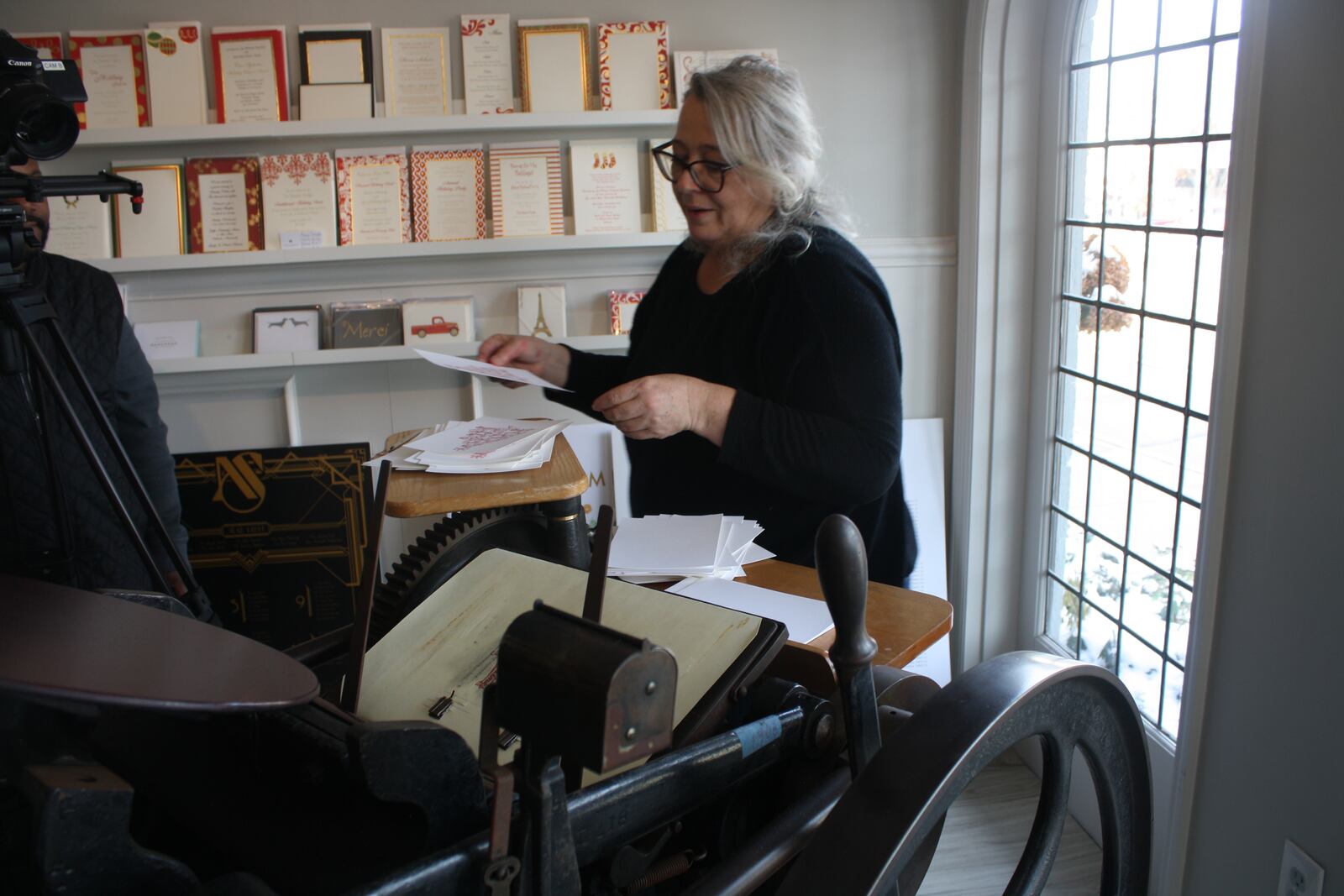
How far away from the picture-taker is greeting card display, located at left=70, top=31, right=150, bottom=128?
2.64 m

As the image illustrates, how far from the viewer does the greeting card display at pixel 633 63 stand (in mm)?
2674

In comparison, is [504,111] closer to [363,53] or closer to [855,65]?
[363,53]

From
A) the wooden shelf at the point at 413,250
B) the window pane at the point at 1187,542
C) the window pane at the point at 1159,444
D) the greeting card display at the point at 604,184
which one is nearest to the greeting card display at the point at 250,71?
the wooden shelf at the point at 413,250

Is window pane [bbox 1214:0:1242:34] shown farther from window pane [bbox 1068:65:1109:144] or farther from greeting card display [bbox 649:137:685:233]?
greeting card display [bbox 649:137:685:233]

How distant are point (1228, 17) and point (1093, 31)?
0.55 m

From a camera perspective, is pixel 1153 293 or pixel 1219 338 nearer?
pixel 1219 338

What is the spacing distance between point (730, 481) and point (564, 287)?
1378 mm

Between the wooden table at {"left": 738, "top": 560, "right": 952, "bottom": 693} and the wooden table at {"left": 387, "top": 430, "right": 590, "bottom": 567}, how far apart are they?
25 cm

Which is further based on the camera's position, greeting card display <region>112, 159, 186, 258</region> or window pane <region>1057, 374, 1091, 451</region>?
greeting card display <region>112, 159, 186, 258</region>

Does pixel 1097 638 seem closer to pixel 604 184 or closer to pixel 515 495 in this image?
pixel 604 184

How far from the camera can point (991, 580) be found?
2.81 meters

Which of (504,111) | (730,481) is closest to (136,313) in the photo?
(504,111)

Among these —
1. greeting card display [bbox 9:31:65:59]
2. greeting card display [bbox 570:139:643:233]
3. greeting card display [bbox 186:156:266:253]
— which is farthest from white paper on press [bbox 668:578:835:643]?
greeting card display [bbox 9:31:65:59]

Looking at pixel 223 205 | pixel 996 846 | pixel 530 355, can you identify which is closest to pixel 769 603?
pixel 530 355
